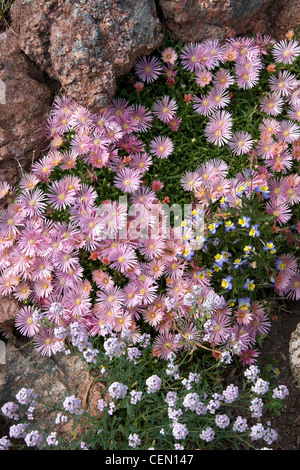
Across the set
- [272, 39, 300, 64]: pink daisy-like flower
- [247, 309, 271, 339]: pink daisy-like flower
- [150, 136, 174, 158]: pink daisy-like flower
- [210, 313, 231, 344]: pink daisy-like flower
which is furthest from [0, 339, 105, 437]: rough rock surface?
Answer: [272, 39, 300, 64]: pink daisy-like flower

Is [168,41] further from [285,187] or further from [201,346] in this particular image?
[201,346]

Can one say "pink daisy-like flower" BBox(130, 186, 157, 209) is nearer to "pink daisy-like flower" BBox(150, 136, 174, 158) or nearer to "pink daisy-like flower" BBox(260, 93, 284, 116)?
"pink daisy-like flower" BBox(150, 136, 174, 158)

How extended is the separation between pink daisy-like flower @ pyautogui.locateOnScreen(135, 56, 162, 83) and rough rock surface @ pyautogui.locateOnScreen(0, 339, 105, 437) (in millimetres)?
2095

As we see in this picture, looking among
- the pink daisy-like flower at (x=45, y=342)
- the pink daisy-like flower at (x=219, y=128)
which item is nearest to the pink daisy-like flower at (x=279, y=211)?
the pink daisy-like flower at (x=219, y=128)

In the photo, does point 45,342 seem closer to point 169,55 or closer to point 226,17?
point 169,55

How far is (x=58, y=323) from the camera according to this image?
3.35 m

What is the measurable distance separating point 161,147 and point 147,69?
60 cm

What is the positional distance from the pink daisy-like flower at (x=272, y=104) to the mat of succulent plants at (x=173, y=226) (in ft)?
0.04

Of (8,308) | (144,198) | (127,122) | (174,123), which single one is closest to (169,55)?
(174,123)

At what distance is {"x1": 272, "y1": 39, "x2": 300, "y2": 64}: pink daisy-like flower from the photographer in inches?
151

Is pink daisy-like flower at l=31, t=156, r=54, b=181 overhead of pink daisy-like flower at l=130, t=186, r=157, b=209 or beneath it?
overhead

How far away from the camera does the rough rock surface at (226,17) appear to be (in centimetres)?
369

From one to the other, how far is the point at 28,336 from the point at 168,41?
2394 millimetres
